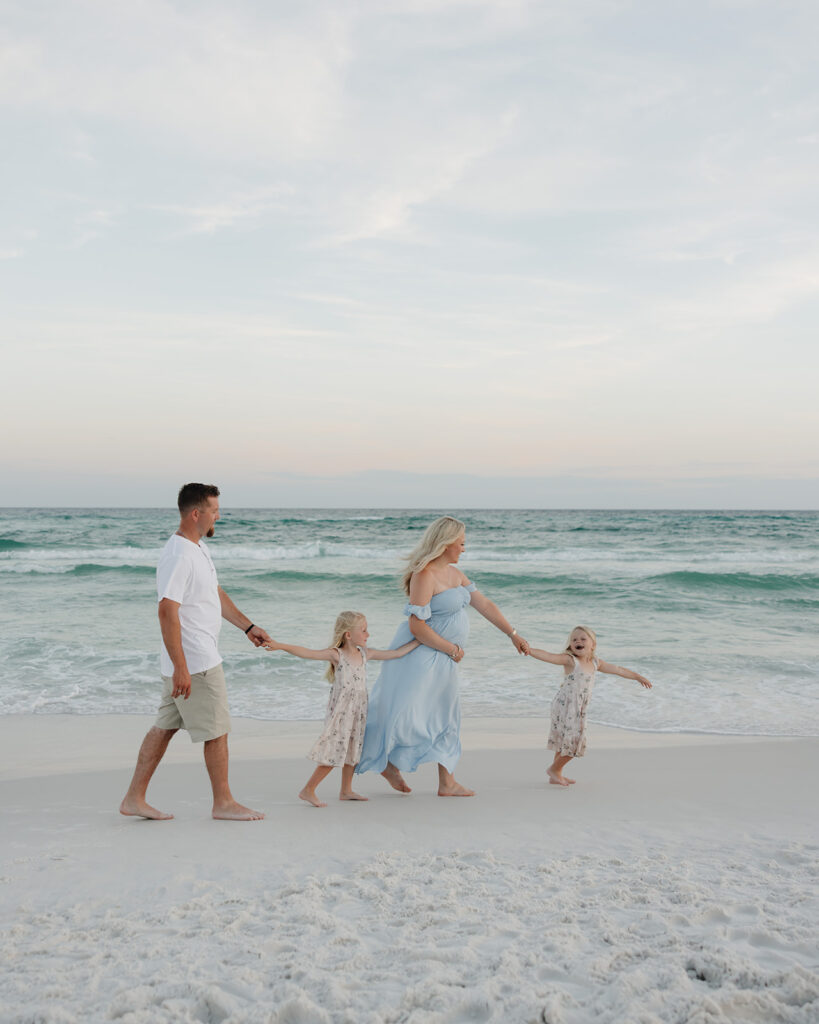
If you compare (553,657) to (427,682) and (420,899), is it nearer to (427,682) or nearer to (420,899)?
(427,682)

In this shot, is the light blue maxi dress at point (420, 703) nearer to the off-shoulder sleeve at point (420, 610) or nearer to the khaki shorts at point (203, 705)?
the off-shoulder sleeve at point (420, 610)

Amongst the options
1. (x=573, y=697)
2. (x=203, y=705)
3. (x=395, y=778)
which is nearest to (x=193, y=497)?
(x=203, y=705)

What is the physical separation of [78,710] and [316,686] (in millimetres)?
2483

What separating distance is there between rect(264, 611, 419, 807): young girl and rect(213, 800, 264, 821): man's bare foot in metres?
0.39

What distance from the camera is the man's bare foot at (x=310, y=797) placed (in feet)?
15.2

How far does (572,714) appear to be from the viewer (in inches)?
202

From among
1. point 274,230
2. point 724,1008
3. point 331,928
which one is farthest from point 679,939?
point 274,230

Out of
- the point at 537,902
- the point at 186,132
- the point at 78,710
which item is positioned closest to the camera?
the point at 537,902

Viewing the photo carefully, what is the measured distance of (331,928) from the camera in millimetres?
2842

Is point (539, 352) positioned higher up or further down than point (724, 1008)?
higher up

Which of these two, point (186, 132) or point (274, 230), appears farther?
point (274, 230)

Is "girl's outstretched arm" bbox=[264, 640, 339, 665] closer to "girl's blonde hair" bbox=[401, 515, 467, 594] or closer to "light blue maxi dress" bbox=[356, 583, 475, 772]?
"light blue maxi dress" bbox=[356, 583, 475, 772]

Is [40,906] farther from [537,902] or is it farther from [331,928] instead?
[537,902]

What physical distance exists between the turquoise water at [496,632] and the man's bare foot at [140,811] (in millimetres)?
3076
